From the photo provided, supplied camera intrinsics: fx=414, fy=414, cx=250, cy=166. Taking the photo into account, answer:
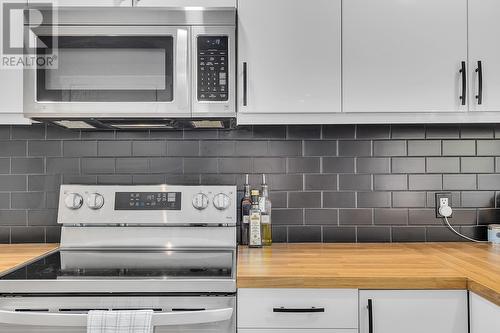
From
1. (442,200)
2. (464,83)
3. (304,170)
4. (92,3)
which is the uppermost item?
(92,3)

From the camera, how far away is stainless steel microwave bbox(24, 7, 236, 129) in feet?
5.01

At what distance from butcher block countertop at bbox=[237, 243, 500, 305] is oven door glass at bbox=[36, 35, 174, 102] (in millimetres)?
717

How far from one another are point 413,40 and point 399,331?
1.04 metres

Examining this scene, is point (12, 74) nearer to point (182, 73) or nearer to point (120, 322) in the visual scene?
point (182, 73)

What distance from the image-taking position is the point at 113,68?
155 centimetres

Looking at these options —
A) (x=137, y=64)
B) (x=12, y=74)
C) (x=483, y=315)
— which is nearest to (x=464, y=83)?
(x=483, y=315)

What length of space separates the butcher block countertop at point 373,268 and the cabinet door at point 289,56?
0.55m

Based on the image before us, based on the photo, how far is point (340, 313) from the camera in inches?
49.9

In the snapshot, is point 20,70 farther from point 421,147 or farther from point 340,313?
point 421,147

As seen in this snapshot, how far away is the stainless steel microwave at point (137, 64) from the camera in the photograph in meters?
1.53

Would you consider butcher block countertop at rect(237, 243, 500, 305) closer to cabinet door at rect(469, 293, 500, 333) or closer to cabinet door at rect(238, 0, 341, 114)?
cabinet door at rect(469, 293, 500, 333)

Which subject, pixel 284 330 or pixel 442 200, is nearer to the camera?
pixel 284 330

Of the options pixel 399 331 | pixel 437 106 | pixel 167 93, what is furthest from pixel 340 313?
pixel 167 93

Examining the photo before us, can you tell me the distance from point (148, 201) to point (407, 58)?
118cm
